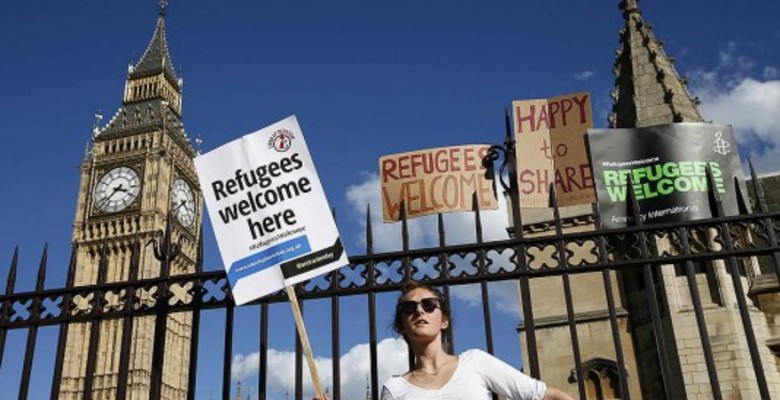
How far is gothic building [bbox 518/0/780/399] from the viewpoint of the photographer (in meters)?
11.8

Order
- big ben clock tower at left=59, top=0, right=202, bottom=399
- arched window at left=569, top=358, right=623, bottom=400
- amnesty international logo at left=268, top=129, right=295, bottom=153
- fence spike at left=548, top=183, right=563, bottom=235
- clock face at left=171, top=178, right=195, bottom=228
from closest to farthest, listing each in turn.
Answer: fence spike at left=548, top=183, right=563, bottom=235 → amnesty international logo at left=268, top=129, right=295, bottom=153 → arched window at left=569, top=358, right=623, bottom=400 → big ben clock tower at left=59, top=0, right=202, bottom=399 → clock face at left=171, top=178, right=195, bottom=228

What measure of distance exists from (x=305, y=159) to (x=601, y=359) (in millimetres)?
10042

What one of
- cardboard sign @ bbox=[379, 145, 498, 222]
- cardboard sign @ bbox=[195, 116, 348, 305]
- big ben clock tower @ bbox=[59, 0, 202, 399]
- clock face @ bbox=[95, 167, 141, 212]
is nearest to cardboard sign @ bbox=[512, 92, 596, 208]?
cardboard sign @ bbox=[379, 145, 498, 222]

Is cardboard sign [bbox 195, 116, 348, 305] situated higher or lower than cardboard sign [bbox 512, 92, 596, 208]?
lower

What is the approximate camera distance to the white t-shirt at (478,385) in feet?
10.6

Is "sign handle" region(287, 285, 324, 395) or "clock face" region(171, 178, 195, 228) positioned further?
"clock face" region(171, 178, 195, 228)

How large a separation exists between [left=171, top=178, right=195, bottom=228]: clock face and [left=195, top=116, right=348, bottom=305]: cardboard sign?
5345 cm

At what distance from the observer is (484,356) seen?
3.40 meters

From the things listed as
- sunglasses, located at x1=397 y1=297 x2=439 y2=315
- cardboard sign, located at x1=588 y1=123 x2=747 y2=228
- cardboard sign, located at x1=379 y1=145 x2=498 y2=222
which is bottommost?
sunglasses, located at x1=397 y1=297 x2=439 y2=315

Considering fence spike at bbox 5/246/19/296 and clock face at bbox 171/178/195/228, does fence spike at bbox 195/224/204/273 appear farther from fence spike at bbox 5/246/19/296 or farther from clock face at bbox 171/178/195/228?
clock face at bbox 171/178/195/228

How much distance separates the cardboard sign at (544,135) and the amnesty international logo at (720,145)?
57.8 inches

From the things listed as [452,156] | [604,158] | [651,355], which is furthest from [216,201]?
[651,355]

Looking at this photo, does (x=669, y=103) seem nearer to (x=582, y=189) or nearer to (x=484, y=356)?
(x=582, y=189)

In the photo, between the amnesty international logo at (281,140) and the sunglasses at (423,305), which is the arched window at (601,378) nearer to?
the amnesty international logo at (281,140)
